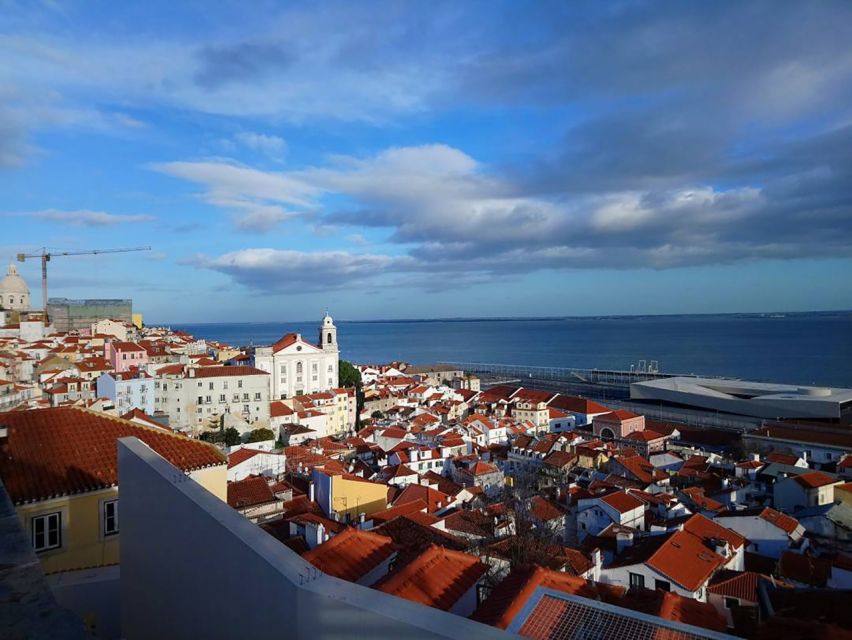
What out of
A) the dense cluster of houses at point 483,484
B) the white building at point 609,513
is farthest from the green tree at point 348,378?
the white building at point 609,513

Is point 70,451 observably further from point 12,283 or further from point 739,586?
point 12,283

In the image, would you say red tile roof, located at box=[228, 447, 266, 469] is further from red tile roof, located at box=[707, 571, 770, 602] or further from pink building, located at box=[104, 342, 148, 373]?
pink building, located at box=[104, 342, 148, 373]

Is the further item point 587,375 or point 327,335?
point 587,375

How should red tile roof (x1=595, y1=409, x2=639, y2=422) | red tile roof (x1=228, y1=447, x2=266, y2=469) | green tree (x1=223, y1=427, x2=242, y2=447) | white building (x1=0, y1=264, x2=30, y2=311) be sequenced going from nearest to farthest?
red tile roof (x1=228, y1=447, x2=266, y2=469), green tree (x1=223, y1=427, x2=242, y2=447), red tile roof (x1=595, y1=409, x2=639, y2=422), white building (x1=0, y1=264, x2=30, y2=311)

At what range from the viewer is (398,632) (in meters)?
1.31

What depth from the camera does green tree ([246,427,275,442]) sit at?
2450 centimetres

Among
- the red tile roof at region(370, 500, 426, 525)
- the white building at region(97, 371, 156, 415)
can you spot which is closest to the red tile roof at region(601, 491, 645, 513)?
the red tile roof at region(370, 500, 426, 525)

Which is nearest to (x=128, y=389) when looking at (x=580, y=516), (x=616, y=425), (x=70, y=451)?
(x=580, y=516)

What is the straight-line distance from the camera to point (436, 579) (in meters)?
3.10

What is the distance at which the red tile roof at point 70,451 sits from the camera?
12.9ft

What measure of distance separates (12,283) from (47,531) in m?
52.5

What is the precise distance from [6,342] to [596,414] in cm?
3277

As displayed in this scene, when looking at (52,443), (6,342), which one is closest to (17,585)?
(52,443)

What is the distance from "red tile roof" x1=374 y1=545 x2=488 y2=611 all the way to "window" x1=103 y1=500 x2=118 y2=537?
221cm
